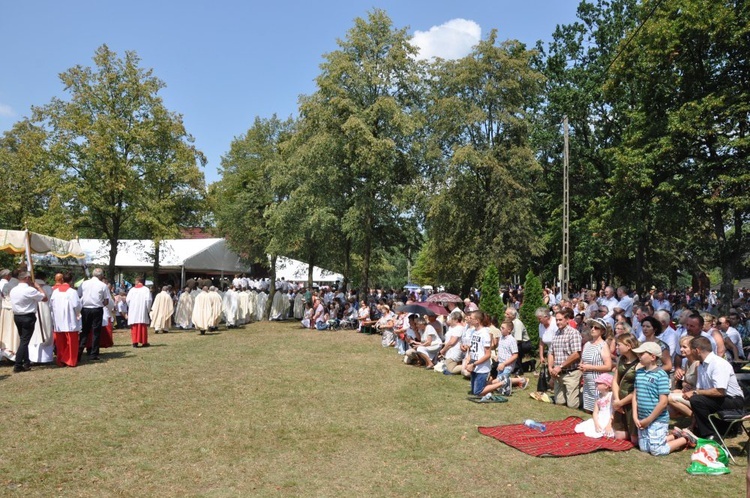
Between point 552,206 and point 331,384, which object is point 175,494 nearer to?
point 331,384

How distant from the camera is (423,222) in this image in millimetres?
28109

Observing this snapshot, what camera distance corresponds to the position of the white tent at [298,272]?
38.6 metres

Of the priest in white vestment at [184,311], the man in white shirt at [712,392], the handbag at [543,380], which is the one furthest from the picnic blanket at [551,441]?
the priest in white vestment at [184,311]

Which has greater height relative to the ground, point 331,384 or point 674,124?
point 674,124

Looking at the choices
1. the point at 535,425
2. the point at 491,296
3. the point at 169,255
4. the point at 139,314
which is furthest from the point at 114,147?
the point at 535,425

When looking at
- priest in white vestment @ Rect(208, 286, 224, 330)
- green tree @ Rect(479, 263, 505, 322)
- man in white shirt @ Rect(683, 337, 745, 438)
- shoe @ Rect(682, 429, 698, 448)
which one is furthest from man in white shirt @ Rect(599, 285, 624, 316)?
priest in white vestment @ Rect(208, 286, 224, 330)

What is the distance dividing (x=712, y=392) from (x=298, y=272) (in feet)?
114

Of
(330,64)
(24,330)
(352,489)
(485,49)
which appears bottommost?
(352,489)

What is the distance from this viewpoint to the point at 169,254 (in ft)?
91.1

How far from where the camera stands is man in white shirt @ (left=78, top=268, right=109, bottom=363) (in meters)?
11.9

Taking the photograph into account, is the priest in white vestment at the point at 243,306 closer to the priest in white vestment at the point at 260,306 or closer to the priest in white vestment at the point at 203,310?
the priest in white vestment at the point at 260,306

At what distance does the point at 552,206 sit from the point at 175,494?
3154 centimetres

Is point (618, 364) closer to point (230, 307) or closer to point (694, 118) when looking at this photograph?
point (230, 307)

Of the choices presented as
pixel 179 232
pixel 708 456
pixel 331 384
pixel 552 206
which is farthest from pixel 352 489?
pixel 552 206
